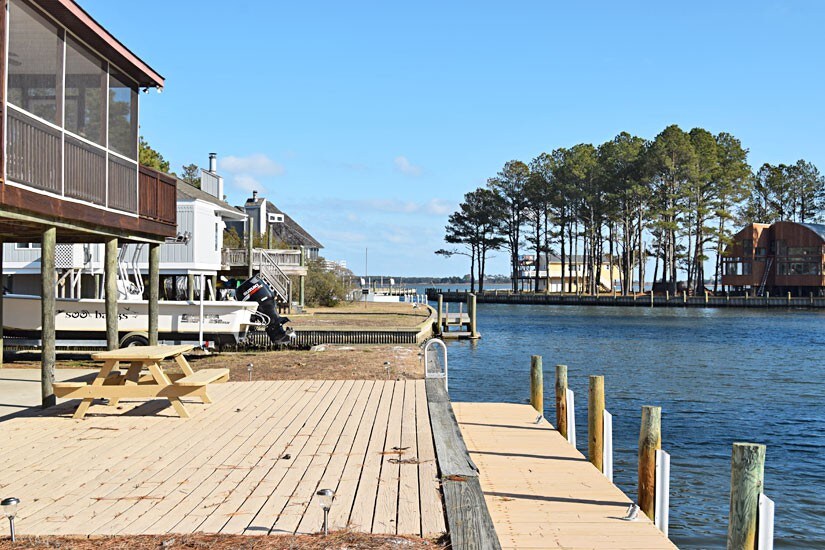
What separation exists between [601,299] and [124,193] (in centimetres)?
7523

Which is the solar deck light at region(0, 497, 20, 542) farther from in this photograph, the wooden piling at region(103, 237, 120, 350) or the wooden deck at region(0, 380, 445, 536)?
the wooden piling at region(103, 237, 120, 350)

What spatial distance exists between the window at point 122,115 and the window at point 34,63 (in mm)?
1583

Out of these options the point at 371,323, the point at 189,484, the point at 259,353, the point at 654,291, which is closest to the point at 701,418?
the point at 259,353

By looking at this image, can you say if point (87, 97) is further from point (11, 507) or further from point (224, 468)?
point (11, 507)

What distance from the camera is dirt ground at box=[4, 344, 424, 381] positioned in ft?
53.8

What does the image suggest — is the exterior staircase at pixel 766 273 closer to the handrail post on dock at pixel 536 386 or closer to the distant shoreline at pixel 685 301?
the distant shoreline at pixel 685 301

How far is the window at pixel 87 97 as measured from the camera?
11.5m

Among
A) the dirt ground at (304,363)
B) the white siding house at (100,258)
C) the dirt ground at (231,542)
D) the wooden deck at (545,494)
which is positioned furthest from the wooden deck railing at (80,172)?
the white siding house at (100,258)

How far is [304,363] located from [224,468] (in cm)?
1218

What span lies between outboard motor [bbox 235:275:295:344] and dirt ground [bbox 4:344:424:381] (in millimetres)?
1205

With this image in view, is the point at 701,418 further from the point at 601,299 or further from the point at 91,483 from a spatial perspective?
the point at 601,299

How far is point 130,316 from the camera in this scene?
2066 centimetres

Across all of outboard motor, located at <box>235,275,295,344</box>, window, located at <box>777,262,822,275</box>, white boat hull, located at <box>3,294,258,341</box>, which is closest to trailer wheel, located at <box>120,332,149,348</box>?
white boat hull, located at <box>3,294,258,341</box>

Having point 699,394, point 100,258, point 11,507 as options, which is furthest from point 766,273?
→ point 11,507
